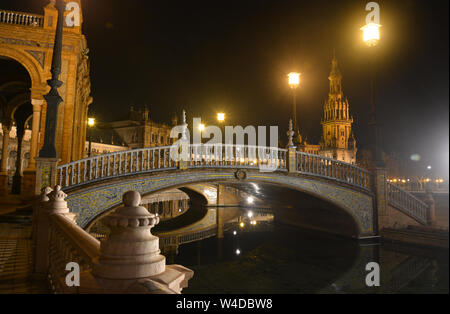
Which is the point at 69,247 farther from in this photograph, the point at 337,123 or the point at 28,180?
the point at 337,123

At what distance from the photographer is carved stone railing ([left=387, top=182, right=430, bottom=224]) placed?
15.7m

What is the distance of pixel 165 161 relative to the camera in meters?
12.0

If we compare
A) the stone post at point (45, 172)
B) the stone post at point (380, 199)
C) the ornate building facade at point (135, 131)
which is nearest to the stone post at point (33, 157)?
the stone post at point (45, 172)

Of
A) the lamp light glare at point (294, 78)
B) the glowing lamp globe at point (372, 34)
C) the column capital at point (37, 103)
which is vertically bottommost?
the column capital at point (37, 103)

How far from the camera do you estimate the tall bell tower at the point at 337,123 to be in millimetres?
74250

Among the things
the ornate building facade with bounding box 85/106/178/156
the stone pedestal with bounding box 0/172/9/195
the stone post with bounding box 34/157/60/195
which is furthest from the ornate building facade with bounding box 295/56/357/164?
the stone post with bounding box 34/157/60/195

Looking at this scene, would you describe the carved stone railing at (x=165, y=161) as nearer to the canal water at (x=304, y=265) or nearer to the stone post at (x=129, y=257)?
the canal water at (x=304, y=265)

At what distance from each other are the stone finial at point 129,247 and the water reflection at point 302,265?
7.07m

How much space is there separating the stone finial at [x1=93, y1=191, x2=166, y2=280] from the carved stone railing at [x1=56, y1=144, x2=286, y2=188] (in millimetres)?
8472

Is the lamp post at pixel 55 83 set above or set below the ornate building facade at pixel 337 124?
below

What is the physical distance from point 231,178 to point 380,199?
7.63 meters

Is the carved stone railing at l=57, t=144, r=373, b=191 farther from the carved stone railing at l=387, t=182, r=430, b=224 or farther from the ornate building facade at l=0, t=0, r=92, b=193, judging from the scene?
the ornate building facade at l=0, t=0, r=92, b=193

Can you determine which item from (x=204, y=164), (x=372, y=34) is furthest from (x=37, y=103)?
(x=372, y=34)
